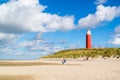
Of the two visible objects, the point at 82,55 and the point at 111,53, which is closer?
the point at 111,53

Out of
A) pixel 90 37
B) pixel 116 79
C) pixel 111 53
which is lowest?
pixel 116 79

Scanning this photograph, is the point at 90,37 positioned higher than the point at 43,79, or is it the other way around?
the point at 90,37

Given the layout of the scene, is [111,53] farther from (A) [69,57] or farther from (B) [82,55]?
(A) [69,57]

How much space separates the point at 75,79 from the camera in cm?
2180

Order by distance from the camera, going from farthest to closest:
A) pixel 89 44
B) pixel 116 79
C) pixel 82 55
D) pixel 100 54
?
pixel 89 44 < pixel 82 55 < pixel 100 54 < pixel 116 79

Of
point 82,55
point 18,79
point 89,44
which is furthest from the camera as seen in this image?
point 89,44

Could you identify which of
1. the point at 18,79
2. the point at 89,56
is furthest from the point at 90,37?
the point at 18,79

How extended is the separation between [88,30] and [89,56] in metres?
34.1

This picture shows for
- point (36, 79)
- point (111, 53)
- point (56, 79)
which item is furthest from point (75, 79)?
point (111, 53)

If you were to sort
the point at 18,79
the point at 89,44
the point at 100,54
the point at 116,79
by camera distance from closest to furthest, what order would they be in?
the point at 116,79 → the point at 18,79 → the point at 100,54 → the point at 89,44

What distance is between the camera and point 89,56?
3219 inches

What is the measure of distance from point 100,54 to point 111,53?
17.8ft

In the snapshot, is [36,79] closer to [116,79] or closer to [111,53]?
[116,79]

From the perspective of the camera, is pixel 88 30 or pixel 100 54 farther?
pixel 88 30
